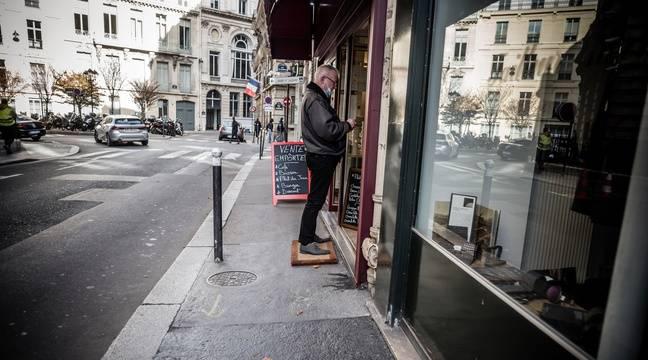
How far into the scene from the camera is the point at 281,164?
663 centimetres

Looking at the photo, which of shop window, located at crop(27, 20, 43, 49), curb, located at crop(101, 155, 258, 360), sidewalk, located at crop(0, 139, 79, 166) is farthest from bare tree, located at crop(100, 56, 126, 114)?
curb, located at crop(101, 155, 258, 360)

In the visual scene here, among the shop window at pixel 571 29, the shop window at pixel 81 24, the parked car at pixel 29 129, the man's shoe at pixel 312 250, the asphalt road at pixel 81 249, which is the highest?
the shop window at pixel 81 24

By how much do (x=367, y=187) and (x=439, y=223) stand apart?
3.03 feet

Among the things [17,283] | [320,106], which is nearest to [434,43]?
[320,106]

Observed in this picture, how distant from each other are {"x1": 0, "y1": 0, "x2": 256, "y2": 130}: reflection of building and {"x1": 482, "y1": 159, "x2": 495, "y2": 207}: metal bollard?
145 ft

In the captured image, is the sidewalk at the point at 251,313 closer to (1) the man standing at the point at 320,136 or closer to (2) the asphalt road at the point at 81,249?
(2) the asphalt road at the point at 81,249

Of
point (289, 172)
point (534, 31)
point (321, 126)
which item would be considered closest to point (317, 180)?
point (321, 126)

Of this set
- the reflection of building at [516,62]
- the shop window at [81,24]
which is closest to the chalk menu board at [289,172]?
the reflection of building at [516,62]

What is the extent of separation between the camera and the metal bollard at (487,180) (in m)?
2.13

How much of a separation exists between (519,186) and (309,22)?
506cm

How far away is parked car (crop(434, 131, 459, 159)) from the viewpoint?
7.89ft

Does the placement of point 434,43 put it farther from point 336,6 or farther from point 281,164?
point 281,164

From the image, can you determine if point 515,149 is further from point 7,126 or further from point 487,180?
point 7,126

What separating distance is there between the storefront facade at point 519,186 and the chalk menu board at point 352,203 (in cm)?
191
